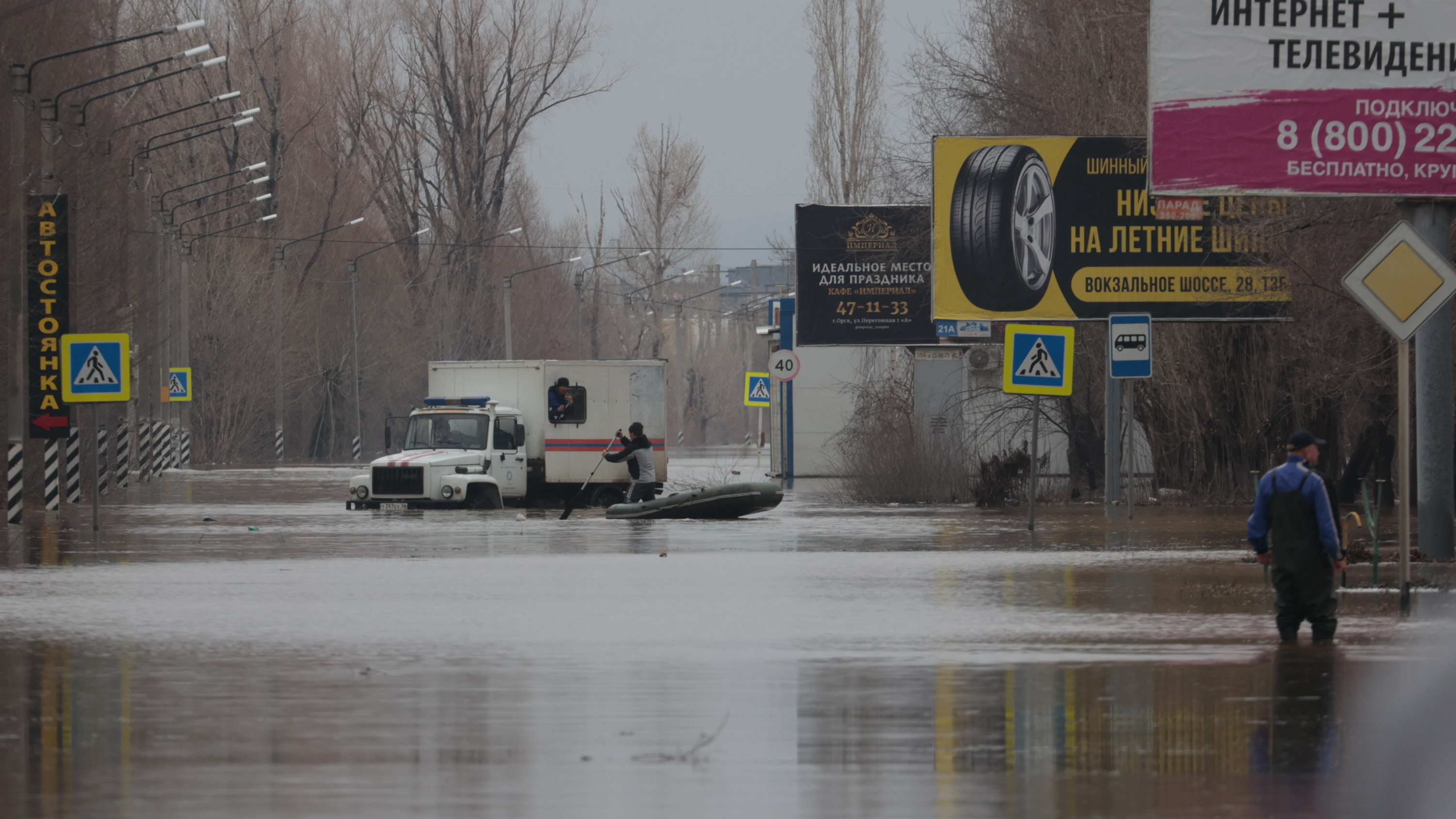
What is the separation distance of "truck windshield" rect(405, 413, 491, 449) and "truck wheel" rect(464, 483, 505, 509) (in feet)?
3.08

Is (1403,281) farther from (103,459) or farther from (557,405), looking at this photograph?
(103,459)

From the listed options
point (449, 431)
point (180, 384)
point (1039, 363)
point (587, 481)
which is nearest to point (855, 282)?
point (587, 481)

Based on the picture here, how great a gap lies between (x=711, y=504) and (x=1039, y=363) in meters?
6.46

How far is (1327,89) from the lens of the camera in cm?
2105

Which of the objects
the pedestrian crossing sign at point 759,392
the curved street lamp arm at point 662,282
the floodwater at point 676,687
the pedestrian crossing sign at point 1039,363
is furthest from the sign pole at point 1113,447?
the curved street lamp arm at point 662,282

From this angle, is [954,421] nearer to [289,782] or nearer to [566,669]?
[566,669]

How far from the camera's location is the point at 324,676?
40.7ft

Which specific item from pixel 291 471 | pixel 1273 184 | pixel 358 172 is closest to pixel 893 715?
pixel 1273 184

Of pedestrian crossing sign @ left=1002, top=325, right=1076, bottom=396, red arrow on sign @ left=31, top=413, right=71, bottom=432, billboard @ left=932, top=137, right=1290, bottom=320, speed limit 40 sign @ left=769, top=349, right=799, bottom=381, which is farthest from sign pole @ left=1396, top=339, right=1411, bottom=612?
speed limit 40 sign @ left=769, top=349, right=799, bottom=381

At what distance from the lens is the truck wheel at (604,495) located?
38.8 metres

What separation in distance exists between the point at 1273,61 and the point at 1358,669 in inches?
403

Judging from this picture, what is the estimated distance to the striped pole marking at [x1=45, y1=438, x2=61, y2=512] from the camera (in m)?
34.1

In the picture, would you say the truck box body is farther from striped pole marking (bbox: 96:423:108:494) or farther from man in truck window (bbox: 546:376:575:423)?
striped pole marking (bbox: 96:423:108:494)

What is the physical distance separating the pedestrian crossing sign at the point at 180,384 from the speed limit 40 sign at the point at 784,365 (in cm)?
2305
